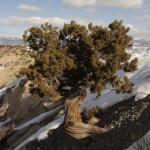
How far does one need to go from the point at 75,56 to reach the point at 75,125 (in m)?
4.80

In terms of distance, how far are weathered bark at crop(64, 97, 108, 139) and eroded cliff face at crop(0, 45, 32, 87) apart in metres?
51.8

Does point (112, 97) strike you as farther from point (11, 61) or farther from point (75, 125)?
point (11, 61)

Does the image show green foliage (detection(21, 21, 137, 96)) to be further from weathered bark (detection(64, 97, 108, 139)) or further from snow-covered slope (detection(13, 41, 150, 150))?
snow-covered slope (detection(13, 41, 150, 150))

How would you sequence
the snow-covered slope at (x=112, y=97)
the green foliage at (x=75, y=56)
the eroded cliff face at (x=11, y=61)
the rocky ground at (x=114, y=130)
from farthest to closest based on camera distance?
the eroded cliff face at (x=11, y=61) → the snow-covered slope at (x=112, y=97) → the green foliage at (x=75, y=56) → the rocky ground at (x=114, y=130)

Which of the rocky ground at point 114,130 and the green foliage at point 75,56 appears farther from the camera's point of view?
the green foliage at point 75,56

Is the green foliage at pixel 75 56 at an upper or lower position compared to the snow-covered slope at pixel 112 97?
upper

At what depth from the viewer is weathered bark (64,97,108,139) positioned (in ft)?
90.8

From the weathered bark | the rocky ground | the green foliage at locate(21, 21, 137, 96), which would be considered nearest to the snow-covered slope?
the rocky ground

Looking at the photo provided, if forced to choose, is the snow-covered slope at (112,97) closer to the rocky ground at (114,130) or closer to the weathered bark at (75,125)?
the rocky ground at (114,130)

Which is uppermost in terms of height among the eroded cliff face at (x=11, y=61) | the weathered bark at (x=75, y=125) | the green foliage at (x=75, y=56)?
the green foliage at (x=75, y=56)

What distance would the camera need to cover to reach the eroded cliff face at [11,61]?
80.2 meters

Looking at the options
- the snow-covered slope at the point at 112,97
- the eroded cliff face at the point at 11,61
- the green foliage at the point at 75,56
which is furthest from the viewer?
the eroded cliff face at the point at 11,61

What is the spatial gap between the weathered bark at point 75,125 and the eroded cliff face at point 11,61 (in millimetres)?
51753

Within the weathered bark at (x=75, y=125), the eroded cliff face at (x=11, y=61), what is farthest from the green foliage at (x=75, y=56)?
the eroded cliff face at (x=11, y=61)
